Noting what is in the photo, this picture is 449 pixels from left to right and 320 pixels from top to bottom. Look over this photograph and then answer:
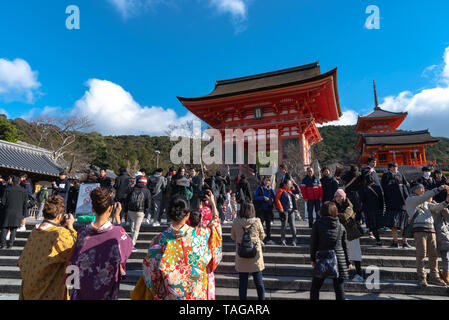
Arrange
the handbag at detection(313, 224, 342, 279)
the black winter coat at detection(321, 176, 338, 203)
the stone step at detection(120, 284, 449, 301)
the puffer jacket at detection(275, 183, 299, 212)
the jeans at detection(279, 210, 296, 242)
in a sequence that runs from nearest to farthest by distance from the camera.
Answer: the handbag at detection(313, 224, 342, 279) → the stone step at detection(120, 284, 449, 301) → the jeans at detection(279, 210, 296, 242) → the puffer jacket at detection(275, 183, 299, 212) → the black winter coat at detection(321, 176, 338, 203)

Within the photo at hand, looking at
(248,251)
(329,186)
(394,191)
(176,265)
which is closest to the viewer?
(176,265)

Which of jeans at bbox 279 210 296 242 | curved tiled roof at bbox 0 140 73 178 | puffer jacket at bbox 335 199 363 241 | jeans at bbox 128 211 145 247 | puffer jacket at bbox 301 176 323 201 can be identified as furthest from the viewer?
curved tiled roof at bbox 0 140 73 178

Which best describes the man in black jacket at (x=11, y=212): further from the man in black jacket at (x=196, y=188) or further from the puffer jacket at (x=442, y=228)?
the puffer jacket at (x=442, y=228)

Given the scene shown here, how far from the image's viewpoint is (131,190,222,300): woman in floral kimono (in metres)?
1.84

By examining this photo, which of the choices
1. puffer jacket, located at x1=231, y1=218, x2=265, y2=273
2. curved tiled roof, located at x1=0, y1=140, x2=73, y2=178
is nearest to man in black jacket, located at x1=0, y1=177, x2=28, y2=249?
puffer jacket, located at x1=231, y1=218, x2=265, y2=273

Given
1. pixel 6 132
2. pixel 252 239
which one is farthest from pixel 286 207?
pixel 6 132

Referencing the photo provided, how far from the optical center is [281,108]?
15258 mm

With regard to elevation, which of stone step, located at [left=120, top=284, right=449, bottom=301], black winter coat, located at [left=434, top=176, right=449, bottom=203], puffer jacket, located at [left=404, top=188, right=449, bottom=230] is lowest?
stone step, located at [left=120, top=284, right=449, bottom=301]

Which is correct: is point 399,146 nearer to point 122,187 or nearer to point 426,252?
point 426,252

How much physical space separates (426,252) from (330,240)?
237 cm

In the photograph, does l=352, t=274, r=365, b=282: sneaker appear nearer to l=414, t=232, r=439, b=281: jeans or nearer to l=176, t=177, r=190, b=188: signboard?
l=414, t=232, r=439, b=281: jeans

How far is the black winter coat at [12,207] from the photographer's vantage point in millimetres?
5258

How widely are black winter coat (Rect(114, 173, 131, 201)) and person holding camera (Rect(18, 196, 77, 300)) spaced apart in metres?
3.87
